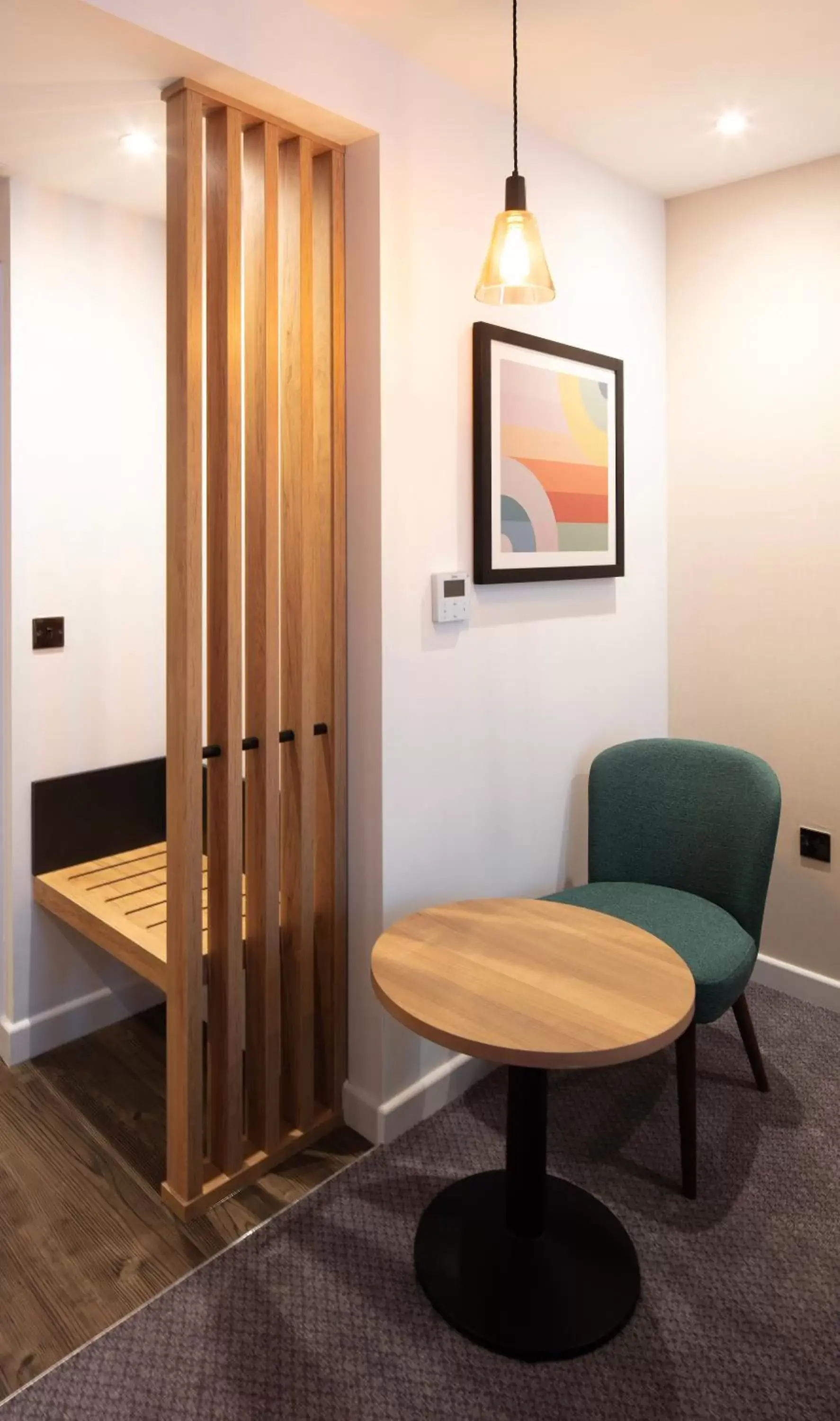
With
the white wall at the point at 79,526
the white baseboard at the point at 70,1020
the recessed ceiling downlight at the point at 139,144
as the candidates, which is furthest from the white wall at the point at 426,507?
the white baseboard at the point at 70,1020

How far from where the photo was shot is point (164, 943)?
2.17 meters

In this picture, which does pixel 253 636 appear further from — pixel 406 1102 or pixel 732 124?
pixel 732 124

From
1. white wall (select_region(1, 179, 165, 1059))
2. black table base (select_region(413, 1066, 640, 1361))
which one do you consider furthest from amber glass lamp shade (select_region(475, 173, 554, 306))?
black table base (select_region(413, 1066, 640, 1361))

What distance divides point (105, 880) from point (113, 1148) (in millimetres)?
677

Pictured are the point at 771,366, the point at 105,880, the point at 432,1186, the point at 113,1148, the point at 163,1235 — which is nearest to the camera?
the point at 163,1235

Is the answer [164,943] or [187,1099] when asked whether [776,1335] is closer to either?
[187,1099]

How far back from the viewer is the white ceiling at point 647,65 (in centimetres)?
183

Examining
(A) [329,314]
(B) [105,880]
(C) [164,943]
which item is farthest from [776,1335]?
(A) [329,314]

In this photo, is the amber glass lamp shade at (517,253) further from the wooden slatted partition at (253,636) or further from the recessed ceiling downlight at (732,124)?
the recessed ceiling downlight at (732,124)

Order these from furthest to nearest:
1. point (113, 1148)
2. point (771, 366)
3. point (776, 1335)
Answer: point (771, 366), point (113, 1148), point (776, 1335)

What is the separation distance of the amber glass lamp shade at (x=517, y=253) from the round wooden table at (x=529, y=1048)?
4.01 feet

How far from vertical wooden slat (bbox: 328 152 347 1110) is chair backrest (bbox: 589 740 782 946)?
2.58 ft

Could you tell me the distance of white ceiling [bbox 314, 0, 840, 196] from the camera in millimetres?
1830

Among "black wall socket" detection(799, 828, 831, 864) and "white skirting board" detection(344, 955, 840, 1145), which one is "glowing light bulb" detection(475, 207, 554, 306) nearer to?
"white skirting board" detection(344, 955, 840, 1145)
